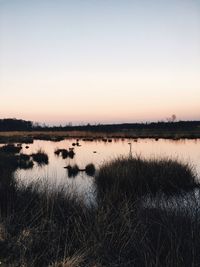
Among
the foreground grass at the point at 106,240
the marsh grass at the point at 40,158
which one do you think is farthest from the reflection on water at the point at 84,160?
the foreground grass at the point at 106,240

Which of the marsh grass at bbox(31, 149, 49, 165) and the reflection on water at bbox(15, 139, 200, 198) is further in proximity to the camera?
the marsh grass at bbox(31, 149, 49, 165)

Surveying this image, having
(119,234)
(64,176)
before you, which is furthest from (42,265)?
(64,176)

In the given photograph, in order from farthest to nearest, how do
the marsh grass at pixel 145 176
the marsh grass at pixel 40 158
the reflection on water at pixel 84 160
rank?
the marsh grass at pixel 40 158, the reflection on water at pixel 84 160, the marsh grass at pixel 145 176

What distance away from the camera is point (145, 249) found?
5508 millimetres

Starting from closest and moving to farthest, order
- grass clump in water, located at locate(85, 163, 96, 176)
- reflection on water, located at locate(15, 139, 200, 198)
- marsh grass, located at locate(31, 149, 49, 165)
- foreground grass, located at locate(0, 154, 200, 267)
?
foreground grass, located at locate(0, 154, 200, 267) → reflection on water, located at locate(15, 139, 200, 198) → grass clump in water, located at locate(85, 163, 96, 176) → marsh grass, located at locate(31, 149, 49, 165)

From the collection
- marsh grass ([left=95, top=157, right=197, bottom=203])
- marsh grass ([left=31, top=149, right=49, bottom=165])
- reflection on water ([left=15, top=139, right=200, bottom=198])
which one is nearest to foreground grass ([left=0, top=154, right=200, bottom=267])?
reflection on water ([left=15, top=139, right=200, bottom=198])

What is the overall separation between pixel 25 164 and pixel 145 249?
1770 cm

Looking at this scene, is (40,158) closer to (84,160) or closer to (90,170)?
(84,160)

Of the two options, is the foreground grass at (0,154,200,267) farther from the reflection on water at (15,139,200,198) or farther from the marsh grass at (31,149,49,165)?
the marsh grass at (31,149,49,165)

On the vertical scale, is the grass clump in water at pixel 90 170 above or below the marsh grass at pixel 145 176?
below

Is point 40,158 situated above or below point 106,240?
below

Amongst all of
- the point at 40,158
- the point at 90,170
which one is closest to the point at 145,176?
the point at 90,170

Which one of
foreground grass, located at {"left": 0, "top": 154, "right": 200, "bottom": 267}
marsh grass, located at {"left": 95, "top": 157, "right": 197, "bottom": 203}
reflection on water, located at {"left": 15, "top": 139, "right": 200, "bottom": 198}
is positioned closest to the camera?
foreground grass, located at {"left": 0, "top": 154, "right": 200, "bottom": 267}

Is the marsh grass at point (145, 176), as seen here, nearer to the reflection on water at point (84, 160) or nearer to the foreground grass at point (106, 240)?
the reflection on water at point (84, 160)
